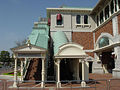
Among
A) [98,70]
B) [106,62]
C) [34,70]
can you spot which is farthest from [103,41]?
[34,70]

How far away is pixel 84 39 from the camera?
26297 mm

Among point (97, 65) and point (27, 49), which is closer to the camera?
point (27, 49)

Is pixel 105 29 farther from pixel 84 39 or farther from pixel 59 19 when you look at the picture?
pixel 59 19

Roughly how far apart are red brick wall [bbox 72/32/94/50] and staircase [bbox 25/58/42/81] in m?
9.29

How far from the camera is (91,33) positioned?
2653cm

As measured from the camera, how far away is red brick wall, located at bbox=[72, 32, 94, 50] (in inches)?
1028

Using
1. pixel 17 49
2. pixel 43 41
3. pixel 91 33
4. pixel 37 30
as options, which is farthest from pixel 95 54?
pixel 17 49

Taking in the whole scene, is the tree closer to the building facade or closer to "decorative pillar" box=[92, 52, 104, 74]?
the building facade

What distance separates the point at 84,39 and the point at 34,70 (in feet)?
40.6

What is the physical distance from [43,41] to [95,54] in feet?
43.3

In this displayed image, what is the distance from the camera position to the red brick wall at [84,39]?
26.1 meters

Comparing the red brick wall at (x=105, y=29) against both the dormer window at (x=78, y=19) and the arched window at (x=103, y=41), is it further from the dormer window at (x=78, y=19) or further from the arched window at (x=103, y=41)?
the dormer window at (x=78, y=19)

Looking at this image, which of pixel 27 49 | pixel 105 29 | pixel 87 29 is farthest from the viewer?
pixel 87 29

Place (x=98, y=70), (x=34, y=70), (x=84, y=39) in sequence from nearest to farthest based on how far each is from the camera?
(x=34, y=70) → (x=98, y=70) → (x=84, y=39)
